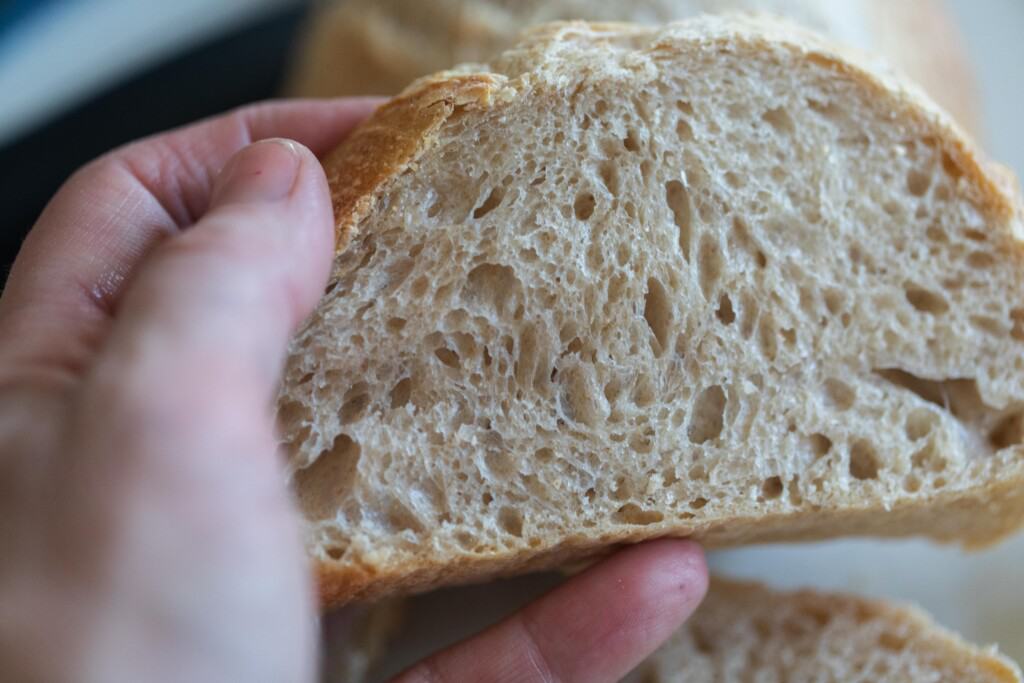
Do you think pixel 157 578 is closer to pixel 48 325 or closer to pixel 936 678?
pixel 48 325

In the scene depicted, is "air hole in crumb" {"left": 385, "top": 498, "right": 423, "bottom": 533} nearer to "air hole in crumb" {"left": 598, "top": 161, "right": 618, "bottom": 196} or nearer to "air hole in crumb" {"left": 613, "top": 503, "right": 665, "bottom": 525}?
"air hole in crumb" {"left": 613, "top": 503, "right": 665, "bottom": 525}

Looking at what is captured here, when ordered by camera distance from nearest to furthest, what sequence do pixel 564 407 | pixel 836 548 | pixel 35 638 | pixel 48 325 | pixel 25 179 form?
pixel 35 638
pixel 48 325
pixel 564 407
pixel 836 548
pixel 25 179

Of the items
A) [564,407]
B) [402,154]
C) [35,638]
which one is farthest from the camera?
[564,407]

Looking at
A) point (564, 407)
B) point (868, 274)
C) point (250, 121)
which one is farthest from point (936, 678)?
point (250, 121)

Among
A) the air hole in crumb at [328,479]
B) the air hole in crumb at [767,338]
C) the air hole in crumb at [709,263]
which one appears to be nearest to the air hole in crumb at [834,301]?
the air hole in crumb at [767,338]

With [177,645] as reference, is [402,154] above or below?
above

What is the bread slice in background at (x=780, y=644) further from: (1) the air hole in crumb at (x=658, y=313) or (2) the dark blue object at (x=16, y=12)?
(2) the dark blue object at (x=16, y=12)

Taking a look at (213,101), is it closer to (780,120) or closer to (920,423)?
(780,120)
